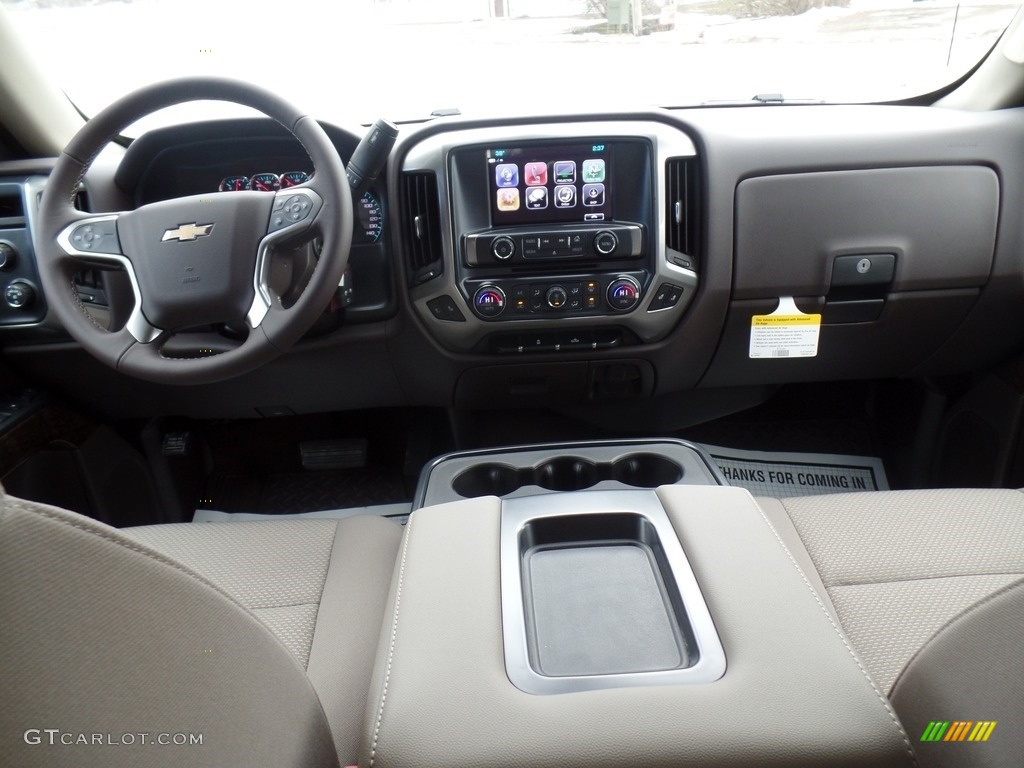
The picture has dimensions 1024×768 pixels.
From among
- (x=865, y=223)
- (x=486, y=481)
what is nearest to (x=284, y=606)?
(x=486, y=481)

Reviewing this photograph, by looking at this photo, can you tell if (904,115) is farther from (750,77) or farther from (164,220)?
(164,220)

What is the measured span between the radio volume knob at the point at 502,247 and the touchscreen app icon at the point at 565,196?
12cm

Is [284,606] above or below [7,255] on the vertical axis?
below

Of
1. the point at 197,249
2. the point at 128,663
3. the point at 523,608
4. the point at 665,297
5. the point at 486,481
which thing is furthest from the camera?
the point at 665,297

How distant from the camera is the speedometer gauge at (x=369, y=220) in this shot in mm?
1357

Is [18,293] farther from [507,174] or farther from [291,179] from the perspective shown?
[507,174]

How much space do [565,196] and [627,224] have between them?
0.42ft

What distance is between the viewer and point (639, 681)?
2.29 feet

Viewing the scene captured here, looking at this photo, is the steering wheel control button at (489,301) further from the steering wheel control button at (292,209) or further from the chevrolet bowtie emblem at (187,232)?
the chevrolet bowtie emblem at (187,232)

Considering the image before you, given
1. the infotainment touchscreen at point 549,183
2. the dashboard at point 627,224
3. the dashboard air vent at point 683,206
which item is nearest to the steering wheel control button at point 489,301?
the dashboard at point 627,224

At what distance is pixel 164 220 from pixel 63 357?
55 centimetres

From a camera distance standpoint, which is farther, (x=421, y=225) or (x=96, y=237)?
(x=421, y=225)

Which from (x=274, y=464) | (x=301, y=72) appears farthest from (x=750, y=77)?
(x=274, y=464)

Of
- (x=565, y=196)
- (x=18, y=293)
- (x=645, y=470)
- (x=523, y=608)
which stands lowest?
(x=645, y=470)
